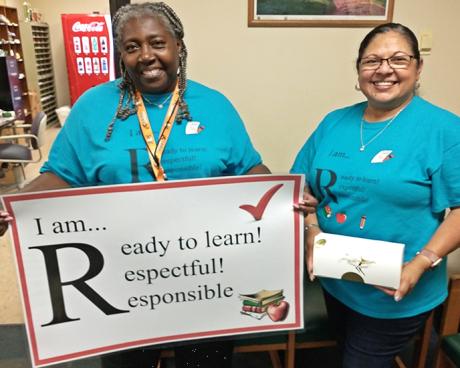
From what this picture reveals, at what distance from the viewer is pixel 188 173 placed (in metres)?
1.28

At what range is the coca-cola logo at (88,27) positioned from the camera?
26.8ft

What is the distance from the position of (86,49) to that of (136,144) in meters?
8.17

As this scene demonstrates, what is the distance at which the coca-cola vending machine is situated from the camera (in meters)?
8.21

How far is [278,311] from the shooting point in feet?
4.55

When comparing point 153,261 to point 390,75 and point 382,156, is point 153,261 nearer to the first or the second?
point 382,156

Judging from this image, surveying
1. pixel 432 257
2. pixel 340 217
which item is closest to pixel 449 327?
pixel 432 257

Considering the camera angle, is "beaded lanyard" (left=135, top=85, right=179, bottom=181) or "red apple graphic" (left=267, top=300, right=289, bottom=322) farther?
"red apple graphic" (left=267, top=300, right=289, bottom=322)

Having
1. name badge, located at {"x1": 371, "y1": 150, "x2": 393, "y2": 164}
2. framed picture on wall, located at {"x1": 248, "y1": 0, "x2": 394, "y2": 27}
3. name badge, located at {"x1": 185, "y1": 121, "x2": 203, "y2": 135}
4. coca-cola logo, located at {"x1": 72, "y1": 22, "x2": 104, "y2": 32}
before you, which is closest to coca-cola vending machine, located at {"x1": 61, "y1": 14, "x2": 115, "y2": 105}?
coca-cola logo, located at {"x1": 72, "y1": 22, "x2": 104, "y2": 32}

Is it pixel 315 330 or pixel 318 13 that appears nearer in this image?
pixel 315 330

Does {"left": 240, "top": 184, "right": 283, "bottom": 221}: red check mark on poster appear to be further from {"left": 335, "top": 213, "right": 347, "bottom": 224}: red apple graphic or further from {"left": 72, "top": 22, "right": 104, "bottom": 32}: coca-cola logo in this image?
{"left": 72, "top": 22, "right": 104, "bottom": 32}: coca-cola logo

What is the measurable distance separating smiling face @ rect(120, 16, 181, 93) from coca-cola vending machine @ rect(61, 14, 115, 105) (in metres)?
7.46

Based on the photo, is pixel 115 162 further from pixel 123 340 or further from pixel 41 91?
pixel 41 91

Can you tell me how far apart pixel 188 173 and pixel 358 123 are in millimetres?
577

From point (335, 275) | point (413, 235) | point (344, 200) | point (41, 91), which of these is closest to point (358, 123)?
point (344, 200)
